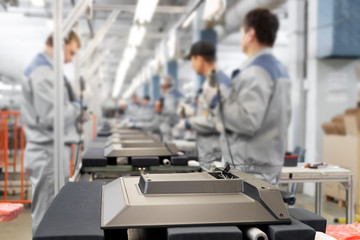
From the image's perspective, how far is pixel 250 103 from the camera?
83.7 inches

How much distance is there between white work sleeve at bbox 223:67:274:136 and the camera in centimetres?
211

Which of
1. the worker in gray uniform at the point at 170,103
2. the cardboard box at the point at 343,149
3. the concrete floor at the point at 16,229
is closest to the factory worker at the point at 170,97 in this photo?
the worker in gray uniform at the point at 170,103

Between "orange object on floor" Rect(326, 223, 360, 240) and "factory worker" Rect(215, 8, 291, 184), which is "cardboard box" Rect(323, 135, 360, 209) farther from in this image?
"orange object on floor" Rect(326, 223, 360, 240)

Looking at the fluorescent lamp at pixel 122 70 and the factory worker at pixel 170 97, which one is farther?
the fluorescent lamp at pixel 122 70

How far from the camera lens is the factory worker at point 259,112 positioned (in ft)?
6.98

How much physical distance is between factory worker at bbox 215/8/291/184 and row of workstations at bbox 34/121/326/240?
0.84m

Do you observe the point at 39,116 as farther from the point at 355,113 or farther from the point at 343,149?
the point at 355,113

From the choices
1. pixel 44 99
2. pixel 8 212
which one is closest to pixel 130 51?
pixel 44 99

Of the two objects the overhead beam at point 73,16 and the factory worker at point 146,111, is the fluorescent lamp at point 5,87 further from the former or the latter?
the factory worker at point 146,111

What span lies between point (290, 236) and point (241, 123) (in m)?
1.21

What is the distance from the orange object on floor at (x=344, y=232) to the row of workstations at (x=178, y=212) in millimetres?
106

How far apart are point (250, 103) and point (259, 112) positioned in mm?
67

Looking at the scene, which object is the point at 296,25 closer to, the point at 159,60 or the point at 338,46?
the point at 338,46

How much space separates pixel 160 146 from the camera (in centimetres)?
242
